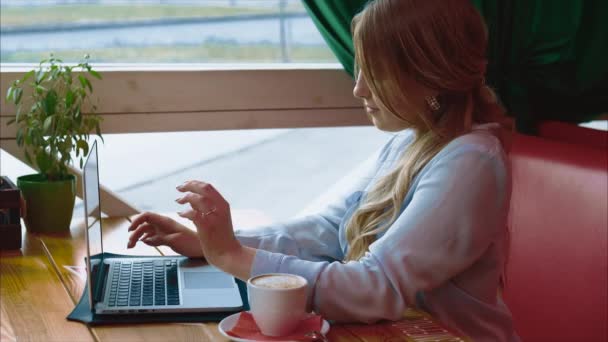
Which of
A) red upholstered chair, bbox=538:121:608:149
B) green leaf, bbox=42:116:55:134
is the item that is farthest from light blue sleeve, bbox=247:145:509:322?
red upholstered chair, bbox=538:121:608:149

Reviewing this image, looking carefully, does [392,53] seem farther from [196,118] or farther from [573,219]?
[196,118]

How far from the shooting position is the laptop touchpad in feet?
4.47

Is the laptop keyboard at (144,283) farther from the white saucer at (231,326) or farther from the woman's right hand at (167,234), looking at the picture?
the white saucer at (231,326)

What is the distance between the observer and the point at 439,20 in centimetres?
128

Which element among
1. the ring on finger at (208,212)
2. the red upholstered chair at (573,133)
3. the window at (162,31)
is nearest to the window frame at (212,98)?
the window at (162,31)

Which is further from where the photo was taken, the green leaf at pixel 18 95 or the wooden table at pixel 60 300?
the green leaf at pixel 18 95

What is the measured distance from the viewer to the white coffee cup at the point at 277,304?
3.58ft

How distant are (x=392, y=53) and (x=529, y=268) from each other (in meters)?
0.88

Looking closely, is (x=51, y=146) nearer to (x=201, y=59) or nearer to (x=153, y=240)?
(x=153, y=240)

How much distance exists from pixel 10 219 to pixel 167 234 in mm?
377

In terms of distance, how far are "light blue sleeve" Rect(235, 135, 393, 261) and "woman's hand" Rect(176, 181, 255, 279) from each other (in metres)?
0.28

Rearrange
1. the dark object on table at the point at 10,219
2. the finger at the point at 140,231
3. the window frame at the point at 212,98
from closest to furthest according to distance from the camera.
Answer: the finger at the point at 140,231, the dark object on table at the point at 10,219, the window frame at the point at 212,98

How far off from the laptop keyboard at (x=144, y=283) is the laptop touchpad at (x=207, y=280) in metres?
0.02

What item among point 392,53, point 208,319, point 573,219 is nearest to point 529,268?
point 573,219
